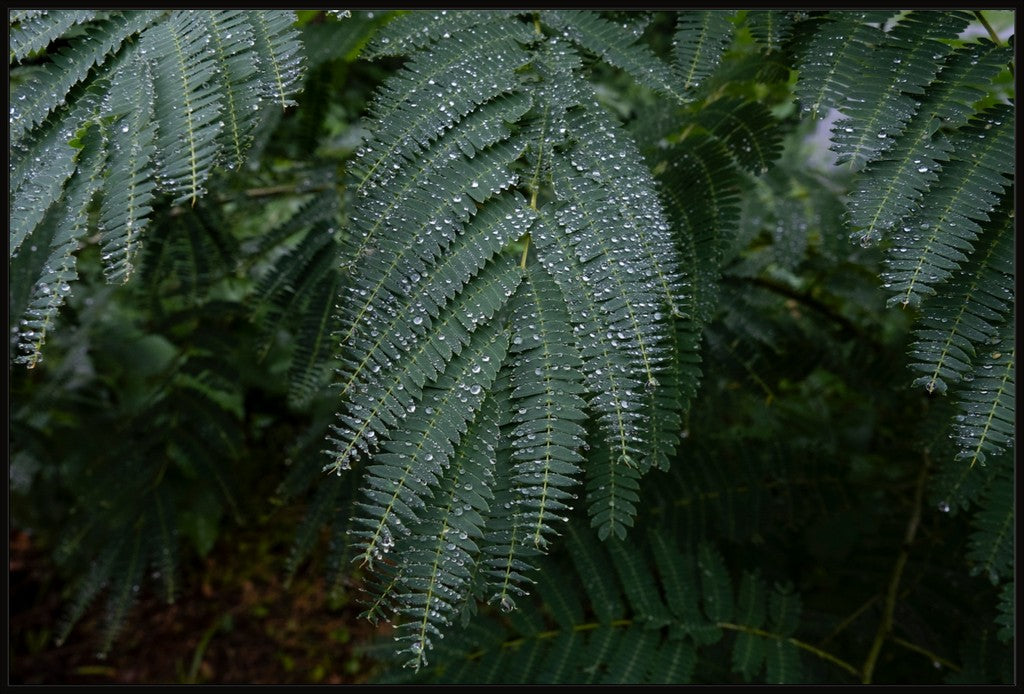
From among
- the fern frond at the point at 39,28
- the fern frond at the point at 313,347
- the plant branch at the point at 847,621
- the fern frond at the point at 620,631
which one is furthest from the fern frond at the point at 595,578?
the fern frond at the point at 39,28

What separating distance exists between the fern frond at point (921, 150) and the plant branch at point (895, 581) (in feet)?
2.85

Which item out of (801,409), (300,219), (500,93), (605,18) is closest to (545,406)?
(500,93)

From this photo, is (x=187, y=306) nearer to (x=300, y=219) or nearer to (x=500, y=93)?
(x=300, y=219)

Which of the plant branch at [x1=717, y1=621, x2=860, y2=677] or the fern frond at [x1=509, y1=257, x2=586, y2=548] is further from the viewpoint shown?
the plant branch at [x1=717, y1=621, x2=860, y2=677]

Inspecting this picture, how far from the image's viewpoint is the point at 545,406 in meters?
0.83

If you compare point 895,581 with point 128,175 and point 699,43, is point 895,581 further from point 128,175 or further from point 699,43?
point 128,175

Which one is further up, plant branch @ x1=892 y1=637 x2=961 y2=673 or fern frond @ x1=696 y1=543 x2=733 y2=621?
fern frond @ x1=696 y1=543 x2=733 y2=621

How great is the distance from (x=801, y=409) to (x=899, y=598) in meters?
0.70

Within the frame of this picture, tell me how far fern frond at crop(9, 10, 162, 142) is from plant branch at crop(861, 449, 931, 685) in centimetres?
172

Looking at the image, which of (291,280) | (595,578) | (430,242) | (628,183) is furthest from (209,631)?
(628,183)

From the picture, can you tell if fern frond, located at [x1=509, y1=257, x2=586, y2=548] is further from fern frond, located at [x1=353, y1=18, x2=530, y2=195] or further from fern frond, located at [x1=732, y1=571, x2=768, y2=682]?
fern frond, located at [x1=732, y1=571, x2=768, y2=682]

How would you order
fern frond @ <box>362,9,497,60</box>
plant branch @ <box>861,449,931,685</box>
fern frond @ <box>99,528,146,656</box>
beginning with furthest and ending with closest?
fern frond @ <box>99,528,146,656</box>
plant branch @ <box>861,449,931,685</box>
fern frond @ <box>362,9,497,60</box>

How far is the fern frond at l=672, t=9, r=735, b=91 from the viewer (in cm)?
114

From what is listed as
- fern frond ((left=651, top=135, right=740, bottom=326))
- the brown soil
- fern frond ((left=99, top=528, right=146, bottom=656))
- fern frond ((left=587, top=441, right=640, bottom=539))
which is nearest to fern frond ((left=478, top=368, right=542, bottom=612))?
fern frond ((left=587, top=441, right=640, bottom=539))
